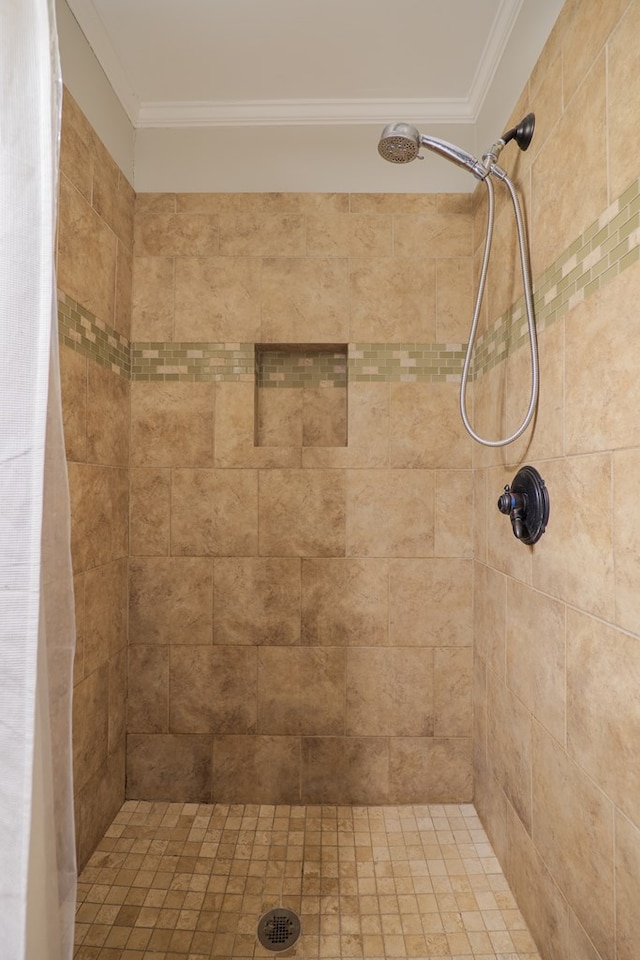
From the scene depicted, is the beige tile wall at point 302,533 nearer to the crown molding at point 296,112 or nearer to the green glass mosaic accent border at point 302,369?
the green glass mosaic accent border at point 302,369

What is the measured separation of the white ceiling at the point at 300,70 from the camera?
1532mm

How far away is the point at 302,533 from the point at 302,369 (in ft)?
2.09

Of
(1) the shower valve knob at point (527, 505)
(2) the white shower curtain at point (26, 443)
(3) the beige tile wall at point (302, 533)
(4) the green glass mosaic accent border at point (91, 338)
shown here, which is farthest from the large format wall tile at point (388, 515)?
(2) the white shower curtain at point (26, 443)

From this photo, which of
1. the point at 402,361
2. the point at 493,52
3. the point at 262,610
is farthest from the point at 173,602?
the point at 493,52

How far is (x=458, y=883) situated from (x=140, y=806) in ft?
3.69

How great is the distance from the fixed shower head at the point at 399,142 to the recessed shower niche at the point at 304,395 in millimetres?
714

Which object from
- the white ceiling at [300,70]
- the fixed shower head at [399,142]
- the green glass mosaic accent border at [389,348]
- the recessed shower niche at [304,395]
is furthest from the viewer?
the recessed shower niche at [304,395]

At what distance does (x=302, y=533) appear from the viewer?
6.40 feet

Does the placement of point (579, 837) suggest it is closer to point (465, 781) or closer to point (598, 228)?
point (465, 781)

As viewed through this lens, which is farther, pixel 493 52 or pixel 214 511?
pixel 214 511

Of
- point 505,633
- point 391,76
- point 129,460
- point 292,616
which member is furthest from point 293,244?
point 505,633

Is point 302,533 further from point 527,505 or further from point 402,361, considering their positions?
point 527,505

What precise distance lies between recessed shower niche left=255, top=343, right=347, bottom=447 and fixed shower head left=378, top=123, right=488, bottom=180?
72cm

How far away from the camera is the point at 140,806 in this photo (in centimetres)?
192
